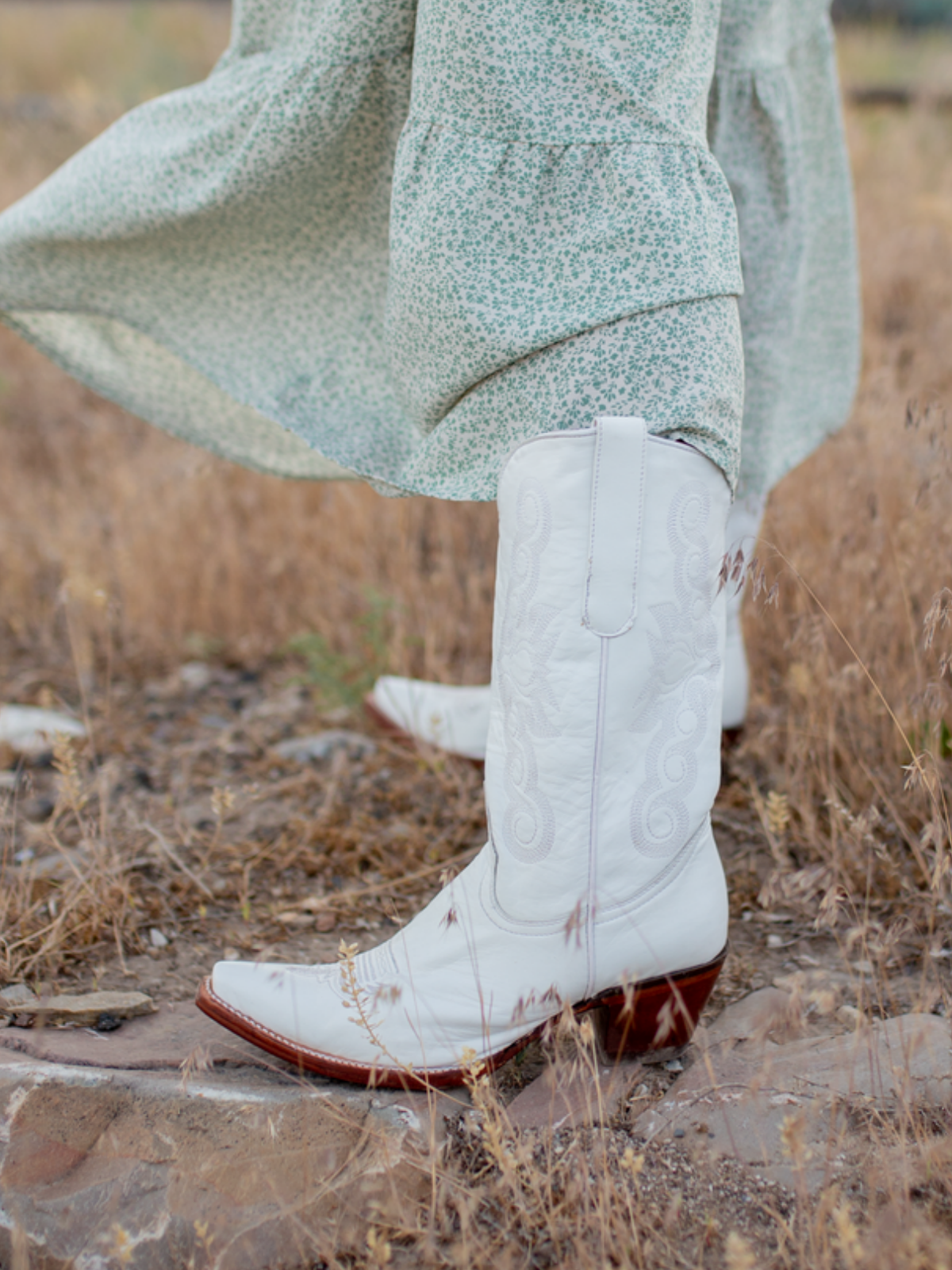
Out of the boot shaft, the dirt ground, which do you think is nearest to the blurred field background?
the dirt ground

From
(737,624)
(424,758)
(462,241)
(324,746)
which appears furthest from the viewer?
(324,746)

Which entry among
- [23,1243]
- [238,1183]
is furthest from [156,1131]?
[23,1243]

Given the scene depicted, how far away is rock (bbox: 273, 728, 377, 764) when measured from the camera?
2111 millimetres

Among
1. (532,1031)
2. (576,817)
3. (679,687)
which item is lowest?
(532,1031)

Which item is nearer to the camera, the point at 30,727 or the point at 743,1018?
the point at 743,1018

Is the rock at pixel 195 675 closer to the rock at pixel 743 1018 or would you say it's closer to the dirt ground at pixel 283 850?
the dirt ground at pixel 283 850

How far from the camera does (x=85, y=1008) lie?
131 centimetres

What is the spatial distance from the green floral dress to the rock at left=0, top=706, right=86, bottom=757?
832 millimetres

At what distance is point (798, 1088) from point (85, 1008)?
885 mm

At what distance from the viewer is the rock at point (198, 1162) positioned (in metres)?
1.05

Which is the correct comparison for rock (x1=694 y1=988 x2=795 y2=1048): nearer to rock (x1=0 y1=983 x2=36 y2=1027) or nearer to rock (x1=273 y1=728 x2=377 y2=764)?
rock (x1=0 y1=983 x2=36 y2=1027)

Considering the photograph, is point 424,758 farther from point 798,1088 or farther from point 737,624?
point 798,1088

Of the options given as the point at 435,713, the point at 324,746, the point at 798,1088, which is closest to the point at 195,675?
the point at 324,746

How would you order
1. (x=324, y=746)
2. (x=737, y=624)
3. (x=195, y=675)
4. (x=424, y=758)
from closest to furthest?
(x=737, y=624)
(x=424, y=758)
(x=324, y=746)
(x=195, y=675)
